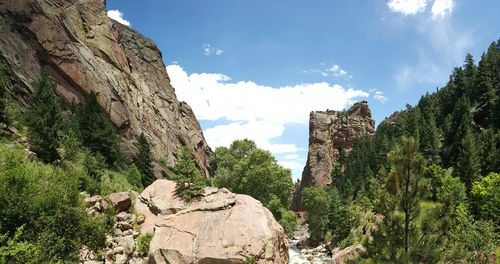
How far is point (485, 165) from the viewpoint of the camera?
189ft

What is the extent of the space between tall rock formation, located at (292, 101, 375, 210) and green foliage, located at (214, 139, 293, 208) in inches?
3221

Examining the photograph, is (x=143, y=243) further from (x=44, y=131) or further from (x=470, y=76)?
(x=470, y=76)

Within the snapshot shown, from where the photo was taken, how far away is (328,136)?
142500 mm

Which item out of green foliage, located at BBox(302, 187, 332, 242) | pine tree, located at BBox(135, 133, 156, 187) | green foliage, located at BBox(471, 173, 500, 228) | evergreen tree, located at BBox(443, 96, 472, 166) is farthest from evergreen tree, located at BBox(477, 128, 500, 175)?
pine tree, located at BBox(135, 133, 156, 187)

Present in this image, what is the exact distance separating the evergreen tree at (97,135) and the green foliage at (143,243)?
16707 mm

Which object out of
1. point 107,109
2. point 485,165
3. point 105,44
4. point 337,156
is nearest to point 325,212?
point 485,165

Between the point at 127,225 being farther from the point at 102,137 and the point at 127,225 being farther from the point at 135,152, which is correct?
the point at 135,152

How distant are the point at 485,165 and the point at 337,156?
84903mm

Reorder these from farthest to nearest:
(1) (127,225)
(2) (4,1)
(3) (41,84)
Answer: (2) (4,1)
(3) (41,84)
(1) (127,225)

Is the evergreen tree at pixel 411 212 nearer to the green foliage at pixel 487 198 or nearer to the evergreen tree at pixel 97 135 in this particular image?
the evergreen tree at pixel 97 135

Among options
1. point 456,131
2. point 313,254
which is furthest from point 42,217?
point 456,131

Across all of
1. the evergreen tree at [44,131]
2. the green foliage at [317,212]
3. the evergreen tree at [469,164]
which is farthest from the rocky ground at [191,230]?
the green foliage at [317,212]

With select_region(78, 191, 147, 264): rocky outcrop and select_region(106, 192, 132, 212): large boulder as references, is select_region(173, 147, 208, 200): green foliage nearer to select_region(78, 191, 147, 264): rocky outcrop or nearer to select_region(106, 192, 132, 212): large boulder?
select_region(78, 191, 147, 264): rocky outcrop

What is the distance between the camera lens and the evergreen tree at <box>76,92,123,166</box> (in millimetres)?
37531
